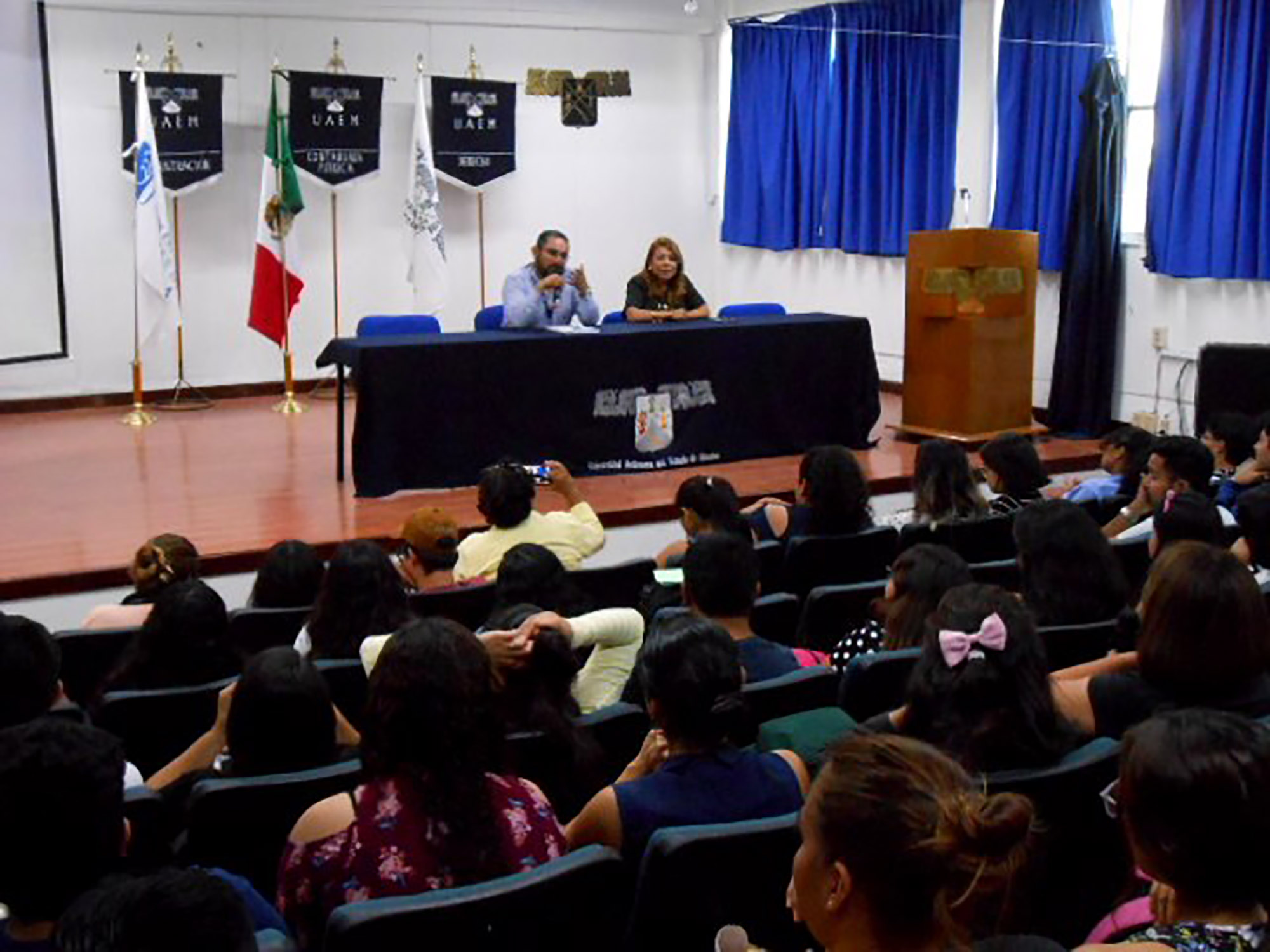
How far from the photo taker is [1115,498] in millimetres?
5254

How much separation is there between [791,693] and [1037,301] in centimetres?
648

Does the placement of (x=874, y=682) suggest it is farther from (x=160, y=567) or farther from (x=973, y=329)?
(x=973, y=329)

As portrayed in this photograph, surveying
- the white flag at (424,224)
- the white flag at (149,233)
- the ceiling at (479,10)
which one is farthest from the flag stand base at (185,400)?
the ceiling at (479,10)

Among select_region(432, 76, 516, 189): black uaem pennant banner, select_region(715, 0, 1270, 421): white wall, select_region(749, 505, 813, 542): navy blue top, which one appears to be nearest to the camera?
select_region(749, 505, 813, 542): navy blue top

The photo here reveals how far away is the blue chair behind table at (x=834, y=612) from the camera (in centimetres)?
402

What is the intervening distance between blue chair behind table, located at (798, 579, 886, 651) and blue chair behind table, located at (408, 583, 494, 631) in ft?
2.74

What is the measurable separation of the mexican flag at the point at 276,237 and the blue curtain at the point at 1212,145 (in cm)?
503

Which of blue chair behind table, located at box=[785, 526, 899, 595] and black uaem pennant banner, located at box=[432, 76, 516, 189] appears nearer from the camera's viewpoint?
blue chair behind table, located at box=[785, 526, 899, 595]

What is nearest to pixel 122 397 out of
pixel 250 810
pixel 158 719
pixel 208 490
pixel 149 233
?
pixel 149 233

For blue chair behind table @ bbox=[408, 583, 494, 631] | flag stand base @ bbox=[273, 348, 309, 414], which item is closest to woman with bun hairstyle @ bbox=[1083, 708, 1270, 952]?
blue chair behind table @ bbox=[408, 583, 494, 631]

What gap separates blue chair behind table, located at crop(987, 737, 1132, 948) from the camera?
253 centimetres

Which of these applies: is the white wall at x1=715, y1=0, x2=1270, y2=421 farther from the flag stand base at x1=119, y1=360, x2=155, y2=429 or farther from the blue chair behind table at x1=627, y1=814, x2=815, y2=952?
the blue chair behind table at x1=627, y1=814, x2=815, y2=952

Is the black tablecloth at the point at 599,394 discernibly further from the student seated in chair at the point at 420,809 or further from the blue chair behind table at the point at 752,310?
the student seated in chair at the point at 420,809

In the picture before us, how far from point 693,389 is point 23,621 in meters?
4.74
